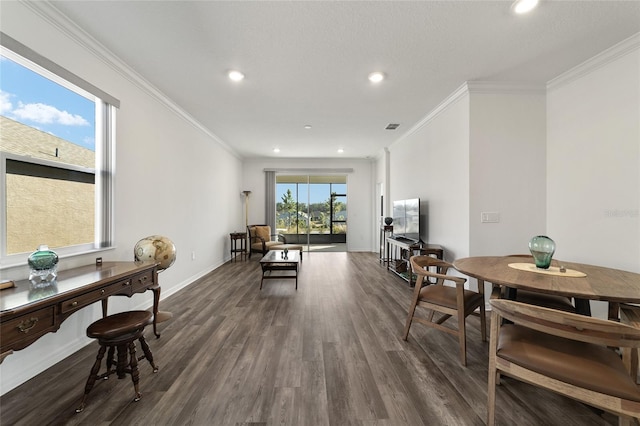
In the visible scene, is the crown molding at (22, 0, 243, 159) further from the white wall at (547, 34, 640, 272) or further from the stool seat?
the white wall at (547, 34, 640, 272)

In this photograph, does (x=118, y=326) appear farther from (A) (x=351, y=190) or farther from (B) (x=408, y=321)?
(A) (x=351, y=190)

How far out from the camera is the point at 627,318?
57.4 inches

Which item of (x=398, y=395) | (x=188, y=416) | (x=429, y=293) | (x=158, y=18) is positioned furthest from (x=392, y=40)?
(x=188, y=416)

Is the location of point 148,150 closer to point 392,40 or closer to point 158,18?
point 158,18

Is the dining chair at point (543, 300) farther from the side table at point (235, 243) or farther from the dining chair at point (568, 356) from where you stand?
the side table at point (235, 243)

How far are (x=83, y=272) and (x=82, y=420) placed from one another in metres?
1.00

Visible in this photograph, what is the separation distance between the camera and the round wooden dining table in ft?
4.56

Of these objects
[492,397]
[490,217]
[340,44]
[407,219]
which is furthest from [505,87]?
[492,397]

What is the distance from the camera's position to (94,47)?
233 centimetres

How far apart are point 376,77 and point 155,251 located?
120 inches

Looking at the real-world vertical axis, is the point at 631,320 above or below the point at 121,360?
above

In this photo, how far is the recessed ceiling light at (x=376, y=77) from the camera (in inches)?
113

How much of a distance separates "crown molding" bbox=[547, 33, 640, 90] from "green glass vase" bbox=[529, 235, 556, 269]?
6.74 ft

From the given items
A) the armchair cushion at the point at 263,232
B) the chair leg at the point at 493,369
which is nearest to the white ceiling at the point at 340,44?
the chair leg at the point at 493,369
